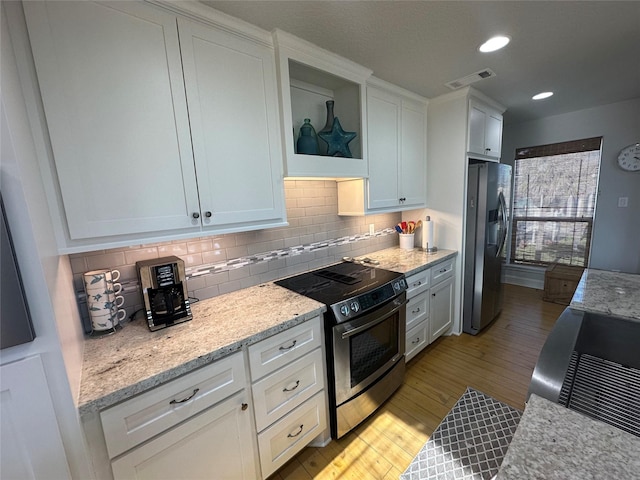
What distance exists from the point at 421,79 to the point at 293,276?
74.2 inches

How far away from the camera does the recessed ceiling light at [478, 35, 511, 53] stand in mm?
1565

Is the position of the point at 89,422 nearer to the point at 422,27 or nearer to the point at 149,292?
the point at 149,292

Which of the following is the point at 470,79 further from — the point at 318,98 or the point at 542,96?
the point at 318,98

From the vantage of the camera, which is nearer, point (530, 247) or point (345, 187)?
point (345, 187)

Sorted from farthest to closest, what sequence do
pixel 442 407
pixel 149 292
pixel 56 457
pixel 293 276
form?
pixel 293 276, pixel 442 407, pixel 149 292, pixel 56 457

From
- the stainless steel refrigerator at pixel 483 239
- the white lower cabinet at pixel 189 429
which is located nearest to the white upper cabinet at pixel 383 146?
the stainless steel refrigerator at pixel 483 239

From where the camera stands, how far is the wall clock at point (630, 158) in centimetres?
295

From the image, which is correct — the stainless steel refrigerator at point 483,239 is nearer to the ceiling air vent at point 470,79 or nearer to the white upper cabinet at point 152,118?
the ceiling air vent at point 470,79

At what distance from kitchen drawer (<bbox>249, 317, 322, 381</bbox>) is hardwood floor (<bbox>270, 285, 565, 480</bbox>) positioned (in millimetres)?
717

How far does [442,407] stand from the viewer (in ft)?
6.14

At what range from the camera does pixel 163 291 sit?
4.22 ft

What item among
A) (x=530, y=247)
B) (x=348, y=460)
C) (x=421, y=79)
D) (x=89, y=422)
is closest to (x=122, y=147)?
(x=89, y=422)

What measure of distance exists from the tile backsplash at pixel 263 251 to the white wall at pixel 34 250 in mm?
478

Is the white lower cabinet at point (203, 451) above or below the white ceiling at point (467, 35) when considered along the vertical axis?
below
